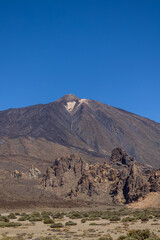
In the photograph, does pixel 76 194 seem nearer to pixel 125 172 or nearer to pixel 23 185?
pixel 125 172

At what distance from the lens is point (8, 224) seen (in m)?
32.3

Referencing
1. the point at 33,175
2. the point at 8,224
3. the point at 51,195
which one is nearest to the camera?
the point at 8,224

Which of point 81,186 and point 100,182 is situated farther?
point 81,186

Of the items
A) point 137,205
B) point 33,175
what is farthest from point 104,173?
point 33,175

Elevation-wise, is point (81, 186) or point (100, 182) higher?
point (100, 182)

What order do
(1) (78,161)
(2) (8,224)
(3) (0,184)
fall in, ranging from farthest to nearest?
(1) (78,161)
(3) (0,184)
(2) (8,224)

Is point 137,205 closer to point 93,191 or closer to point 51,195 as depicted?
point 93,191

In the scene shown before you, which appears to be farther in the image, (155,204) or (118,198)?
(118,198)

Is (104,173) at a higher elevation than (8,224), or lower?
higher

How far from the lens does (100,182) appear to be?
85.9 metres

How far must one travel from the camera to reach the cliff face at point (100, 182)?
76.0m

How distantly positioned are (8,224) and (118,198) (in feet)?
161

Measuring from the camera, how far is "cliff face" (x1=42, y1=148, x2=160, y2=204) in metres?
76.0

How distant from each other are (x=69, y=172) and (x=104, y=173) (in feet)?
44.3
